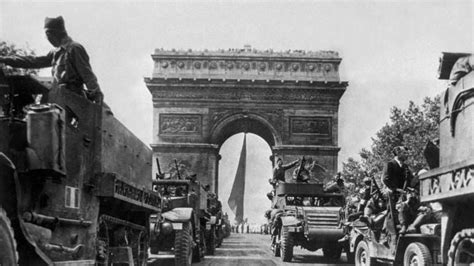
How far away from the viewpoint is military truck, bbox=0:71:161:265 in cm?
494

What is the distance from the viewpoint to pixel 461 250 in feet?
21.0

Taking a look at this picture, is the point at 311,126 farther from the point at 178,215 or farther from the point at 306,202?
the point at 178,215

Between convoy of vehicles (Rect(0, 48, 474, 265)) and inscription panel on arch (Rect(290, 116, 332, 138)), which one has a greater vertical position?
inscription panel on arch (Rect(290, 116, 332, 138))

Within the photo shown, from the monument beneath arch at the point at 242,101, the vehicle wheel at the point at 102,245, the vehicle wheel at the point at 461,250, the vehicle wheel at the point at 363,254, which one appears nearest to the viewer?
the vehicle wheel at the point at 461,250

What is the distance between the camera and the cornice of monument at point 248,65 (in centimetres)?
4619

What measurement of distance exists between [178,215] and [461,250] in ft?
25.2

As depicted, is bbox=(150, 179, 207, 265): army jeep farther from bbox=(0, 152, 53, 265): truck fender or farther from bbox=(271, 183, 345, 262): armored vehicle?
bbox=(0, 152, 53, 265): truck fender

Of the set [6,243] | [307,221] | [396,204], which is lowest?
[6,243]

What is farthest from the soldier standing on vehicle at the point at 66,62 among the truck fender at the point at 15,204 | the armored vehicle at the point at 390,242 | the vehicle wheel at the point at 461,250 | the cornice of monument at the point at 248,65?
the cornice of monument at the point at 248,65

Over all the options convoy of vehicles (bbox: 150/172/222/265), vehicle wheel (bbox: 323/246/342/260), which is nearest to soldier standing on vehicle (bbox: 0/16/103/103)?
convoy of vehicles (bbox: 150/172/222/265)

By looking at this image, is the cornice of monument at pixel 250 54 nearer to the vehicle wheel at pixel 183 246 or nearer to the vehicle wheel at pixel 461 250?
the vehicle wheel at pixel 183 246

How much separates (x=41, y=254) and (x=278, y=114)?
1646 inches

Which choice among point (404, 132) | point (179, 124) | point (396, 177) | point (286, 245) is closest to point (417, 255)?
point (396, 177)

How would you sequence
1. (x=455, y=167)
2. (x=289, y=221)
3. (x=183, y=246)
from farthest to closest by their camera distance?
(x=289, y=221) → (x=183, y=246) → (x=455, y=167)
